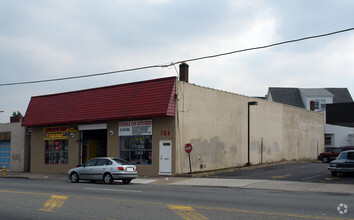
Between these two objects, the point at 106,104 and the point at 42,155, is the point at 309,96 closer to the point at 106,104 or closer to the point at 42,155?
the point at 106,104

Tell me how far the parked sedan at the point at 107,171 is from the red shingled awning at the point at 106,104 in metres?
4.68

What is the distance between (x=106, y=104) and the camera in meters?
27.2

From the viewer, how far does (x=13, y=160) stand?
3488 centimetres

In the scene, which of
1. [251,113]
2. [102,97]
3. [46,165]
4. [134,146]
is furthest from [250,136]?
[46,165]

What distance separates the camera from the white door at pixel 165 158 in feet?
79.9

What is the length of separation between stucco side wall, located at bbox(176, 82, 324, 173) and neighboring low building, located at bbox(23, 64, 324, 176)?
7 centimetres

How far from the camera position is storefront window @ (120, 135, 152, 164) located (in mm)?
25656

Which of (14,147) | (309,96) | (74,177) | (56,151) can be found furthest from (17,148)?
(309,96)

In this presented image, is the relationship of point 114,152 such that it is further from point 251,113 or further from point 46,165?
point 251,113

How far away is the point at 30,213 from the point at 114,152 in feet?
56.1

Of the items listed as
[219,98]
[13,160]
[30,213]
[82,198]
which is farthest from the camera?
[13,160]

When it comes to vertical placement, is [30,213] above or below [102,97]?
below

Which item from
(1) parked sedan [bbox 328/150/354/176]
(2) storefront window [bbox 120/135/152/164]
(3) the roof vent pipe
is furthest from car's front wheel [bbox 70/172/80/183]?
(1) parked sedan [bbox 328/150/354/176]

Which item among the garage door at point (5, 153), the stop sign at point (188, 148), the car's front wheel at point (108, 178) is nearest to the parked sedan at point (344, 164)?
the stop sign at point (188, 148)
